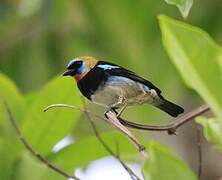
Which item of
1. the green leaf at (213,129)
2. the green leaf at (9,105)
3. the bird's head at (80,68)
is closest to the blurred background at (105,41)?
the green leaf at (9,105)

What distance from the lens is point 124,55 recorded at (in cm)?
248

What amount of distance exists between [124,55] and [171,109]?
4.50 feet

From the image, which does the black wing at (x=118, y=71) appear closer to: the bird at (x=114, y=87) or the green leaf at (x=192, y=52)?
the bird at (x=114, y=87)

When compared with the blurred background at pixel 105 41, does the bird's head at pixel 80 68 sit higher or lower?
higher

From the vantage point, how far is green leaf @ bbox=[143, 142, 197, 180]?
0.83 m

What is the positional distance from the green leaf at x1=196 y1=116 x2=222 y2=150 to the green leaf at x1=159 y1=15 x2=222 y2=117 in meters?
0.03

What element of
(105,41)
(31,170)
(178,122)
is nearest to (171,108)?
(178,122)

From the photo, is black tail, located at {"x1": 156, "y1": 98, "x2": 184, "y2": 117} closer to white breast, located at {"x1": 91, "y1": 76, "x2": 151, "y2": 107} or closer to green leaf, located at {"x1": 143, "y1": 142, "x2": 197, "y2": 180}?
white breast, located at {"x1": 91, "y1": 76, "x2": 151, "y2": 107}

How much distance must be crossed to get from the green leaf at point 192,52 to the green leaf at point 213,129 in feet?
0.08

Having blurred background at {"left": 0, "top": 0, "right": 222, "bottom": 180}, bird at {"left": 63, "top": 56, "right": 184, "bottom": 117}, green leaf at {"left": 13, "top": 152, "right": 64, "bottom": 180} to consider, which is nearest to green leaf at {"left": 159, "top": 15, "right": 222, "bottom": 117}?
bird at {"left": 63, "top": 56, "right": 184, "bottom": 117}

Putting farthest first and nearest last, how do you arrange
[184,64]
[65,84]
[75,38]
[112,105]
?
[75,38], [65,84], [112,105], [184,64]

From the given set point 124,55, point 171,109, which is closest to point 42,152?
point 171,109

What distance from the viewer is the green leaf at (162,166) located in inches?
32.6

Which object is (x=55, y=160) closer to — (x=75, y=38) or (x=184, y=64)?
(x=184, y=64)
